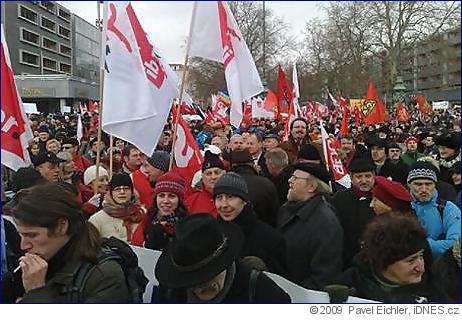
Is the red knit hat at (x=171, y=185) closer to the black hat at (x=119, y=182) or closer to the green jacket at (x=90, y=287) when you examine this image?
the black hat at (x=119, y=182)

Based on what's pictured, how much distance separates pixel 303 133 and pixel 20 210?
5.56 metres

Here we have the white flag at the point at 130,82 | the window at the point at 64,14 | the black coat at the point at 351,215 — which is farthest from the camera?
the white flag at the point at 130,82

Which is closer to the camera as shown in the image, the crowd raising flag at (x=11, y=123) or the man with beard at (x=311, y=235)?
the man with beard at (x=311, y=235)

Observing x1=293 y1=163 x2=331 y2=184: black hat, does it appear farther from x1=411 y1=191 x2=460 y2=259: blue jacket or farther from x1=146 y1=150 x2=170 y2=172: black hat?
x1=146 y1=150 x2=170 y2=172: black hat

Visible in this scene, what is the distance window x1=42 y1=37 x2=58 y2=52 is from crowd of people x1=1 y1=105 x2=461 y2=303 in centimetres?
94

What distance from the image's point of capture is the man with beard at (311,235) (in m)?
3.18

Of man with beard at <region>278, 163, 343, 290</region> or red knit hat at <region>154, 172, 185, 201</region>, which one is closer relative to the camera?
man with beard at <region>278, 163, 343, 290</region>

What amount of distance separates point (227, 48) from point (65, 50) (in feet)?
4.24

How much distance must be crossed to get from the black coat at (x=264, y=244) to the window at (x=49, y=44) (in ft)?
7.60

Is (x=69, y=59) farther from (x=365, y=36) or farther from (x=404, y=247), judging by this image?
(x=365, y=36)

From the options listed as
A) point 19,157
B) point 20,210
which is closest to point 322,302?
point 20,210

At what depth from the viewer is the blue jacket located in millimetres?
3488

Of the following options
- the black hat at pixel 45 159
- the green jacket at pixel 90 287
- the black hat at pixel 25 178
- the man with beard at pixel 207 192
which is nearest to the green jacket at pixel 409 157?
the man with beard at pixel 207 192

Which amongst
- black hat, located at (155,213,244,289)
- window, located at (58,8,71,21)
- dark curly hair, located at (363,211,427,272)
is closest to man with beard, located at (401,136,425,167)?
window, located at (58,8,71,21)
